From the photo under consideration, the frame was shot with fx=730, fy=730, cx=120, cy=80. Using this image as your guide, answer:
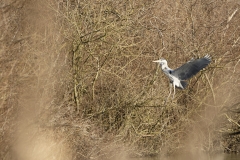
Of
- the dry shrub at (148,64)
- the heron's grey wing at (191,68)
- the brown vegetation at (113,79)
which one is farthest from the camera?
the dry shrub at (148,64)

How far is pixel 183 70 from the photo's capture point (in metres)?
12.9

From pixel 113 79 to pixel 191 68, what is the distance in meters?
1.96

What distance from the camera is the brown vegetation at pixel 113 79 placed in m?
10.6

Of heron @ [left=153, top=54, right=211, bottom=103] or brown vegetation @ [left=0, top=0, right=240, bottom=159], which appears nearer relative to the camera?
brown vegetation @ [left=0, top=0, right=240, bottom=159]

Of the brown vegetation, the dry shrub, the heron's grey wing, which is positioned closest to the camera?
the brown vegetation

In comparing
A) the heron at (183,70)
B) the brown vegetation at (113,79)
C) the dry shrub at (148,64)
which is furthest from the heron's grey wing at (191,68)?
the brown vegetation at (113,79)

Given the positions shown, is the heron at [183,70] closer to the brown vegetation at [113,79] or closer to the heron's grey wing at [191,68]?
the heron's grey wing at [191,68]

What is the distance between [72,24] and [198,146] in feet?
13.2

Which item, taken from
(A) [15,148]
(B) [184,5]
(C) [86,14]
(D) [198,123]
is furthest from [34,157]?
(B) [184,5]

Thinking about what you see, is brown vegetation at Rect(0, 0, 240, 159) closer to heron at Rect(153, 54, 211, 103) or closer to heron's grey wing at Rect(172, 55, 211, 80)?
heron at Rect(153, 54, 211, 103)

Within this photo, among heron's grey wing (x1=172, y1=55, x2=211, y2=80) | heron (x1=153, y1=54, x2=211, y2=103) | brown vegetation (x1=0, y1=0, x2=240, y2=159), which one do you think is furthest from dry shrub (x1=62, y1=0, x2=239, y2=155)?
heron's grey wing (x1=172, y1=55, x2=211, y2=80)

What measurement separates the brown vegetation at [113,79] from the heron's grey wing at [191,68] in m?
1.26

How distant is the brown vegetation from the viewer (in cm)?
1064

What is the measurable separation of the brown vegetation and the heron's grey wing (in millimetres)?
1255
